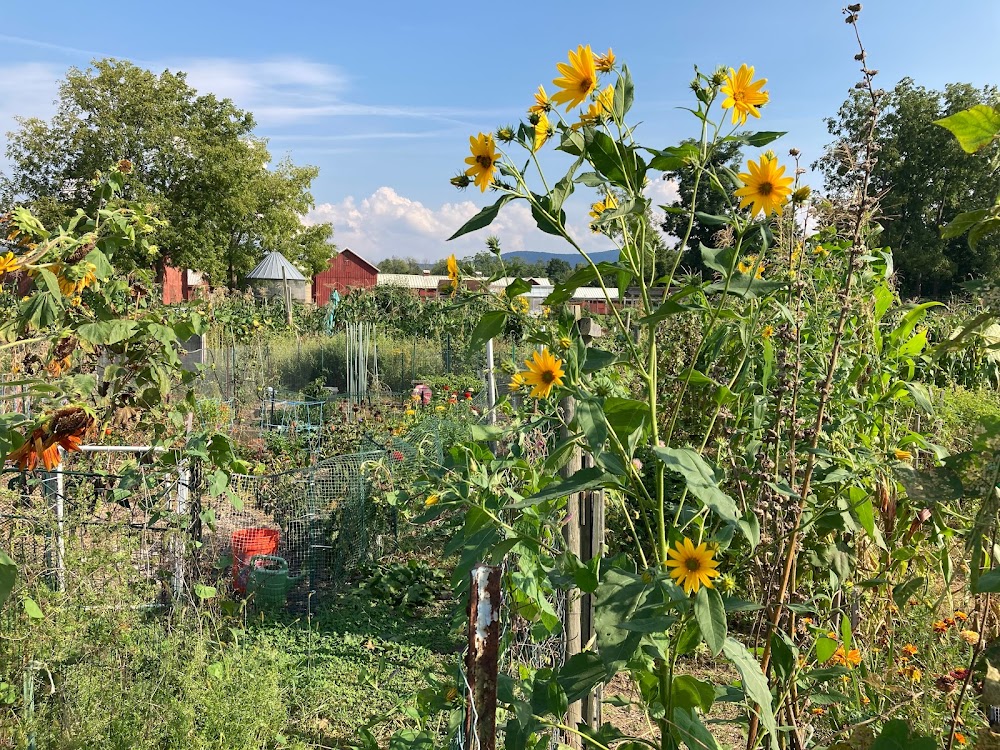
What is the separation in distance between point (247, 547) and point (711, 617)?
401cm

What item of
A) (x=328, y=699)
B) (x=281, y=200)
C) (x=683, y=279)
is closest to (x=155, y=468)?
(x=328, y=699)

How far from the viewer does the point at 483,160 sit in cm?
131

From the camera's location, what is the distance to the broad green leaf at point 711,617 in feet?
3.76

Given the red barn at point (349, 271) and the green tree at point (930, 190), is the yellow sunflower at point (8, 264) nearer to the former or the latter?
the green tree at point (930, 190)

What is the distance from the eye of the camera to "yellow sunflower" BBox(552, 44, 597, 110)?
1289 mm

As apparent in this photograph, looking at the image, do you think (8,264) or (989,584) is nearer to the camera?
(989,584)

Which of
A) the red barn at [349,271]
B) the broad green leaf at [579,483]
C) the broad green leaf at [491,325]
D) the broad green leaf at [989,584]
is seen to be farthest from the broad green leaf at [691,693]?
the red barn at [349,271]

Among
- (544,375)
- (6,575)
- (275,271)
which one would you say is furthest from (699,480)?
(275,271)

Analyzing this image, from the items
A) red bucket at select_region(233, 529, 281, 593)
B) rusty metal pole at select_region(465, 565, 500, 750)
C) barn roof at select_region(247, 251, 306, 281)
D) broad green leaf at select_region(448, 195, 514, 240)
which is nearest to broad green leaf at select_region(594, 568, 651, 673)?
rusty metal pole at select_region(465, 565, 500, 750)

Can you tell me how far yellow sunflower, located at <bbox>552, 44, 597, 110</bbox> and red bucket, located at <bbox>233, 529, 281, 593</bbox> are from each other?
12.0ft

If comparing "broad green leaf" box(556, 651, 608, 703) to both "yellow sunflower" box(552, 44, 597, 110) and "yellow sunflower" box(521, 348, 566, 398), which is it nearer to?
"yellow sunflower" box(521, 348, 566, 398)

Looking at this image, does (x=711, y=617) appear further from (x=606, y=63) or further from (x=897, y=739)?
(x=606, y=63)

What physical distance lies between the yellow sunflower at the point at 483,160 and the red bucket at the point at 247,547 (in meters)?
3.52

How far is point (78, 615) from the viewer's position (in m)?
2.85
